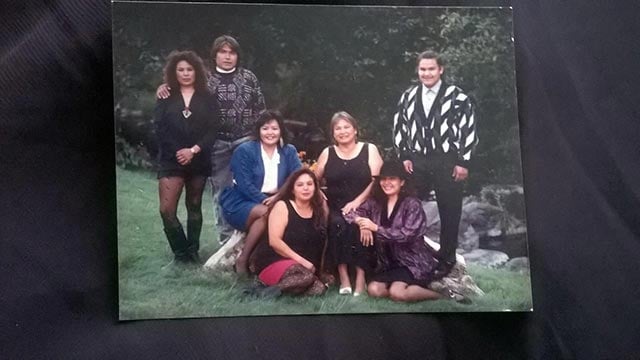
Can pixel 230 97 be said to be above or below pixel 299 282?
above

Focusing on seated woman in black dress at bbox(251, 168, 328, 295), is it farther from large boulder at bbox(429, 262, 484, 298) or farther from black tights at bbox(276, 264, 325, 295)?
large boulder at bbox(429, 262, 484, 298)

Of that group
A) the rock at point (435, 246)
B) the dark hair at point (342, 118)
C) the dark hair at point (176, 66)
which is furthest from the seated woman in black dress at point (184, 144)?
the rock at point (435, 246)

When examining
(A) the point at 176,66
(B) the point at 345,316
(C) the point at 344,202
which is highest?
(A) the point at 176,66

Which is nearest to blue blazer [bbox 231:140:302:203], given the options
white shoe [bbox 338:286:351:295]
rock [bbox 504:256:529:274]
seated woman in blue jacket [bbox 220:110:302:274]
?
seated woman in blue jacket [bbox 220:110:302:274]

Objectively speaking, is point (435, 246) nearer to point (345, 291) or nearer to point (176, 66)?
point (345, 291)

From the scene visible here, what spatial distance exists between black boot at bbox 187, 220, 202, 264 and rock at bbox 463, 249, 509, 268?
0.24 metres

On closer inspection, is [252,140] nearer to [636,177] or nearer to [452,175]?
[452,175]

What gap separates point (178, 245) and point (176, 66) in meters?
0.16

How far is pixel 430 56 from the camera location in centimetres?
66

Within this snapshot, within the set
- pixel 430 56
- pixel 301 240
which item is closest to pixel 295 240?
pixel 301 240

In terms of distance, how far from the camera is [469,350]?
64cm

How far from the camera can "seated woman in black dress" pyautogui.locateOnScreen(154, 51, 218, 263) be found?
2.05 feet

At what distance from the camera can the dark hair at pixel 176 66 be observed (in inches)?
24.9

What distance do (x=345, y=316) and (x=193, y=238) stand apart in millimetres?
152
